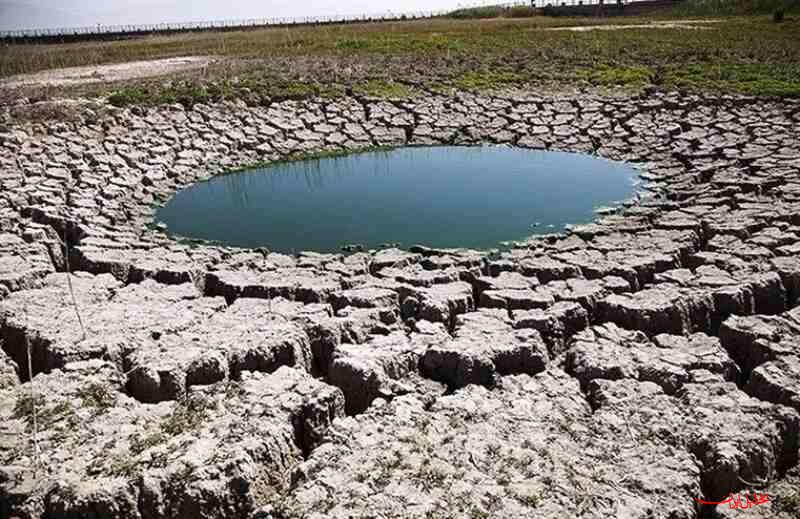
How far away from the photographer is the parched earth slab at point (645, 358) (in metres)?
3.46

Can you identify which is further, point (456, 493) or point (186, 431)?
point (186, 431)

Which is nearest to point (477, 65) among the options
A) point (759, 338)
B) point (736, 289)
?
point (736, 289)

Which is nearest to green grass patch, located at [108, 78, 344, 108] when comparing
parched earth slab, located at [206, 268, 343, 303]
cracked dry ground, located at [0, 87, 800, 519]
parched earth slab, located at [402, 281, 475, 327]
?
cracked dry ground, located at [0, 87, 800, 519]

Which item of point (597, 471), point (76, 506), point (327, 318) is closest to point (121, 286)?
point (327, 318)

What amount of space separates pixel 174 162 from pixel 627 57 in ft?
34.2

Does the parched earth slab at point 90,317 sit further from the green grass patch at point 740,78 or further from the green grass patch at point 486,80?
the green grass patch at point 740,78

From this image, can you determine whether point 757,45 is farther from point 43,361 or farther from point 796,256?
point 43,361

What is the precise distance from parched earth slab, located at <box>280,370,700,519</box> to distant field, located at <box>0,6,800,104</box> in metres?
9.56

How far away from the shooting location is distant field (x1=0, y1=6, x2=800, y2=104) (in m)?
12.0

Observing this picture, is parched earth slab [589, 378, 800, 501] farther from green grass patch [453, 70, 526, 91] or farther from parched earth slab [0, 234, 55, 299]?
green grass patch [453, 70, 526, 91]

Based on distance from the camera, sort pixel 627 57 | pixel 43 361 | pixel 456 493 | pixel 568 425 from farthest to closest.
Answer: pixel 627 57 < pixel 43 361 < pixel 568 425 < pixel 456 493

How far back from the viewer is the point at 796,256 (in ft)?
15.6

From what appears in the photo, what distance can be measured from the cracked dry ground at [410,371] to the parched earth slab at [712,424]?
0.03 ft

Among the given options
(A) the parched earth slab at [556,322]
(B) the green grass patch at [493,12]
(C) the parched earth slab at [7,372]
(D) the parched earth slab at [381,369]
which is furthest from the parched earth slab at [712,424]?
(B) the green grass patch at [493,12]
